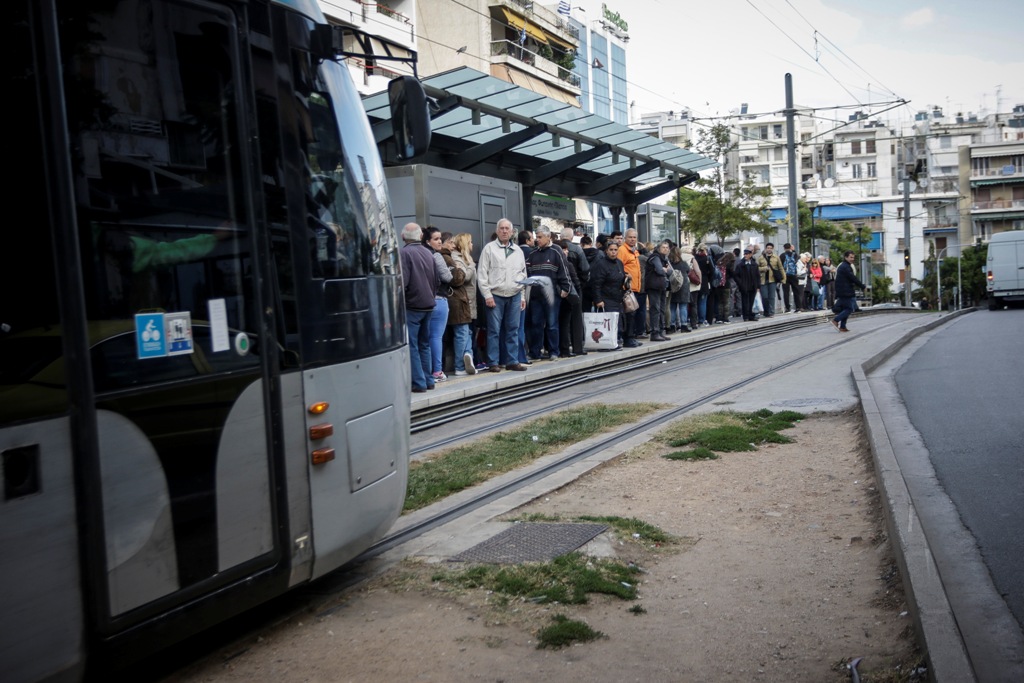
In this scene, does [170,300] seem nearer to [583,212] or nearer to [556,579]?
[556,579]

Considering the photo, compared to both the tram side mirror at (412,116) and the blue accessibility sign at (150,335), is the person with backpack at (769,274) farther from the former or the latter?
the blue accessibility sign at (150,335)

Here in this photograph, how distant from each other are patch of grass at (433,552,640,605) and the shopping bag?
11979mm

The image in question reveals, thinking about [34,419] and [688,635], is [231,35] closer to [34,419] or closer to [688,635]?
[34,419]

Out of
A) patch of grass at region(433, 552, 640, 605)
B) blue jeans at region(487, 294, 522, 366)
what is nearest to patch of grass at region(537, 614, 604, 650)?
patch of grass at region(433, 552, 640, 605)

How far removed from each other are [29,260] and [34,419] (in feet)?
1.60

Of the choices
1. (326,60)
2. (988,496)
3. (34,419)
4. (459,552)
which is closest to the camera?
(34,419)

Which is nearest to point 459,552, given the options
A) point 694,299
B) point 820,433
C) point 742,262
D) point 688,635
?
point 688,635

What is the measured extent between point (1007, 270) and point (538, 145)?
2932 centimetres

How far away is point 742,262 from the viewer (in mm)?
25984

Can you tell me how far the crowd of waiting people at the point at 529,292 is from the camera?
41.4 ft

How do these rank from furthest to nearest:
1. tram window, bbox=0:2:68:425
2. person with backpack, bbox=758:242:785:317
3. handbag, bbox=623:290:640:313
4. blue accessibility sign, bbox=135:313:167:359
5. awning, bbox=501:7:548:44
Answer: awning, bbox=501:7:548:44 < person with backpack, bbox=758:242:785:317 < handbag, bbox=623:290:640:313 < blue accessibility sign, bbox=135:313:167:359 < tram window, bbox=0:2:68:425

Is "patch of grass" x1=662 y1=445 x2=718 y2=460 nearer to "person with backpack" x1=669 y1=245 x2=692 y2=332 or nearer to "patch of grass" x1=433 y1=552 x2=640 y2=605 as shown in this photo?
"patch of grass" x1=433 y1=552 x2=640 y2=605

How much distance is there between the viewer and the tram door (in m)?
3.46

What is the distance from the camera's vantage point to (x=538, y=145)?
17188 mm
